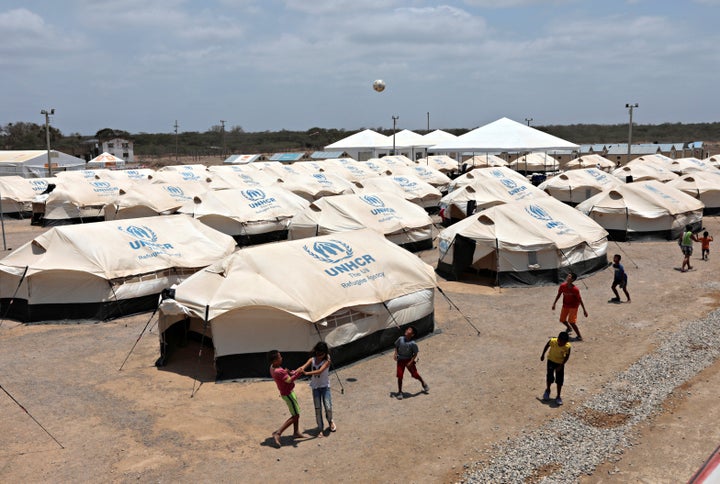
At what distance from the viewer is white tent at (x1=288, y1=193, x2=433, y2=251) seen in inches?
896

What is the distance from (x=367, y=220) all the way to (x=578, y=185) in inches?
644

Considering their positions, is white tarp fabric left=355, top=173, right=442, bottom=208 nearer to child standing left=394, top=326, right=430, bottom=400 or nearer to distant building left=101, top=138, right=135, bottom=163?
child standing left=394, top=326, right=430, bottom=400

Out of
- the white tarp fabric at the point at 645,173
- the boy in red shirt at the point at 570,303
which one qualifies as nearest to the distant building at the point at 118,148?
the white tarp fabric at the point at 645,173

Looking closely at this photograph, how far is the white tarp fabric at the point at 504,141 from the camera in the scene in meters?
40.3

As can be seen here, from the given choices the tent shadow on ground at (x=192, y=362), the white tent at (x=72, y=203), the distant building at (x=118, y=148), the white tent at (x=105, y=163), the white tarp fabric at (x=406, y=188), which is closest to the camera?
the tent shadow on ground at (x=192, y=362)

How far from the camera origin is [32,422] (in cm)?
1034

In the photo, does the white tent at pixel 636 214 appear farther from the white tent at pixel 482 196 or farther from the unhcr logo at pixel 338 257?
the unhcr logo at pixel 338 257

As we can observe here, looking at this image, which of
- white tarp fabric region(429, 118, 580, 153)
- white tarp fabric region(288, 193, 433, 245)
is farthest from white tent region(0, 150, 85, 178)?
white tarp fabric region(288, 193, 433, 245)

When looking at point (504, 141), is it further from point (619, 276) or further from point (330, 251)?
point (330, 251)

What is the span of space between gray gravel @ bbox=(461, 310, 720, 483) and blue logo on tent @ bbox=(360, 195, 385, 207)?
12.7m

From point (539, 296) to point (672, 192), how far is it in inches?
523

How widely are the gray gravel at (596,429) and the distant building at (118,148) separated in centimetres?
7678

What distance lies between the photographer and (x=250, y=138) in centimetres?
13512

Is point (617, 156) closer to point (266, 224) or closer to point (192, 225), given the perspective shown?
point (266, 224)
